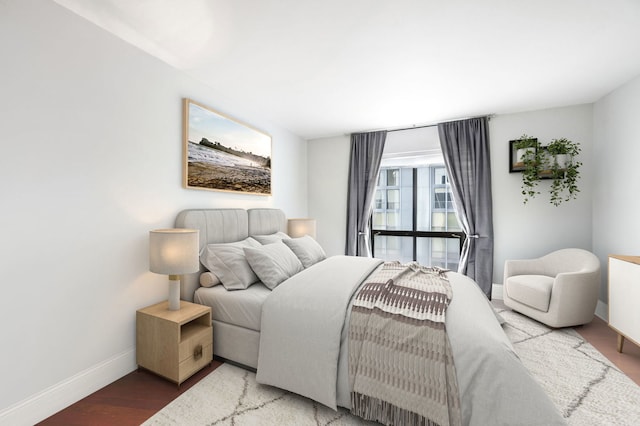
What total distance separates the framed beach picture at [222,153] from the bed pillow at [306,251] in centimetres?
93

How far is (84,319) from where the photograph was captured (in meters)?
1.74

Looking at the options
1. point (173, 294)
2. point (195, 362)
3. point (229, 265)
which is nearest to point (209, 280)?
point (229, 265)

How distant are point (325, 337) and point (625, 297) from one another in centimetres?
259

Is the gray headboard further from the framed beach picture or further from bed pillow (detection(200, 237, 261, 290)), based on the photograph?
the framed beach picture

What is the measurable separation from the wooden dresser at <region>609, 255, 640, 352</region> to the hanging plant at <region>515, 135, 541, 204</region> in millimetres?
1346

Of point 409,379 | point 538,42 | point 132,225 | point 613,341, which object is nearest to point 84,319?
point 132,225

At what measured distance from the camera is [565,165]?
3244 millimetres

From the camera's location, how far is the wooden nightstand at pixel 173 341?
1.80m

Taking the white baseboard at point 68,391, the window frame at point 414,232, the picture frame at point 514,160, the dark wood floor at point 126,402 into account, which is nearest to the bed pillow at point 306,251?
the dark wood floor at point 126,402

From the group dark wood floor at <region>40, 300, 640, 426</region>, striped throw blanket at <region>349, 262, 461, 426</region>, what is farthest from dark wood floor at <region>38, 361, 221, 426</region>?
striped throw blanket at <region>349, 262, 461, 426</region>

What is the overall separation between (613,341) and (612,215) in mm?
1388

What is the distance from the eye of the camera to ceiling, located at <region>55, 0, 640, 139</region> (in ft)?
5.41

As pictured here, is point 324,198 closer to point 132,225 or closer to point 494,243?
point 494,243

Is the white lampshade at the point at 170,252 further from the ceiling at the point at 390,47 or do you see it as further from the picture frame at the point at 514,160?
the picture frame at the point at 514,160
